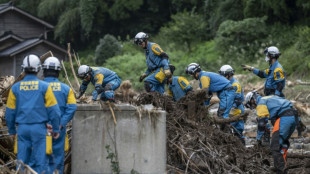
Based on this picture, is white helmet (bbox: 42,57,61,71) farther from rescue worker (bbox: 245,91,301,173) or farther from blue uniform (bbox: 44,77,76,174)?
rescue worker (bbox: 245,91,301,173)

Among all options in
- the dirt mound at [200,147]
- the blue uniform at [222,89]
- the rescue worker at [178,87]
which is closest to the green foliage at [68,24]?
the rescue worker at [178,87]

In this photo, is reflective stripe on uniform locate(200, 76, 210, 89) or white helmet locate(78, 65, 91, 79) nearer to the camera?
white helmet locate(78, 65, 91, 79)

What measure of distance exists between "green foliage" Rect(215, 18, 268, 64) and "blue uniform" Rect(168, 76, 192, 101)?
15168 millimetres

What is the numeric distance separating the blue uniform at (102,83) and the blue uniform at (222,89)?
2040 mm

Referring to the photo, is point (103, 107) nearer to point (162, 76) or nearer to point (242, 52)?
point (162, 76)

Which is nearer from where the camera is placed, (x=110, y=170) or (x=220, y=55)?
(x=110, y=170)

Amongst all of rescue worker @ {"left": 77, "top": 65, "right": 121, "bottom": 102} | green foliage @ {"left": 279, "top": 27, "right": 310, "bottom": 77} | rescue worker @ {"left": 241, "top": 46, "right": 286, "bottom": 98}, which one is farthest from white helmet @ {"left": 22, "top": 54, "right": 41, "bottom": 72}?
green foliage @ {"left": 279, "top": 27, "right": 310, "bottom": 77}

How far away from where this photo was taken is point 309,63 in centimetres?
2122

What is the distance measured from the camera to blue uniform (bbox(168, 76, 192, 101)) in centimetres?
1211

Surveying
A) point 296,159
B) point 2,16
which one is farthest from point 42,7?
point 296,159

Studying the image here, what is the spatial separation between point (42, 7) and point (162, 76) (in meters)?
35.5

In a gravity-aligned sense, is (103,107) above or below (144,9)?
below

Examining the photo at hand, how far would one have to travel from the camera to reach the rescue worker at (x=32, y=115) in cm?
727

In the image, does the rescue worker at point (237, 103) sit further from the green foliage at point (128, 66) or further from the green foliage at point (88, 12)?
the green foliage at point (88, 12)
